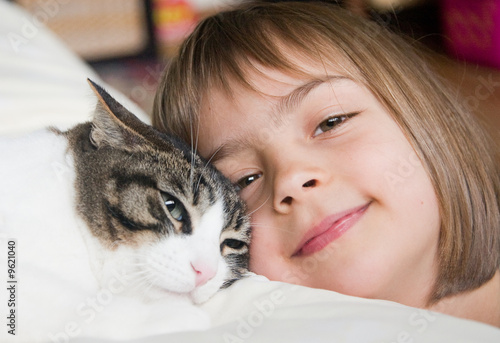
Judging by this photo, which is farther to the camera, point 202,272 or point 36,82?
point 36,82

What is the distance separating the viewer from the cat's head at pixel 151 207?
78cm

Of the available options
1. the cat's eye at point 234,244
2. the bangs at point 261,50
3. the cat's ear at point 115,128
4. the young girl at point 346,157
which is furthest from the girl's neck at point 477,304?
the cat's ear at point 115,128

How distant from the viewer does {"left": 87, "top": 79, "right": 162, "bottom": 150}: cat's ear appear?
833 mm

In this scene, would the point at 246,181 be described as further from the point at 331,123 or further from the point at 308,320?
the point at 308,320

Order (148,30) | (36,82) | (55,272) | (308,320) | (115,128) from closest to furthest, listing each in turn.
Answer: (308,320) < (55,272) < (115,128) < (36,82) < (148,30)

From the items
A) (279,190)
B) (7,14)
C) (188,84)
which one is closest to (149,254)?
(279,190)

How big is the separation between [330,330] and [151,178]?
0.41m

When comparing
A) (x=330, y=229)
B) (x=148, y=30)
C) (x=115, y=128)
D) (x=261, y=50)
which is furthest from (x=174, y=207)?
(x=148, y=30)

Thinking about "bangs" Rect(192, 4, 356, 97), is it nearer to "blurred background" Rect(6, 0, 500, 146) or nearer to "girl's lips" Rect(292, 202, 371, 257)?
"girl's lips" Rect(292, 202, 371, 257)

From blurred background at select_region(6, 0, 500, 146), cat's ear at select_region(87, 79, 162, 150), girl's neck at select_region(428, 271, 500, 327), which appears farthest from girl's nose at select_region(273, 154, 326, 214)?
blurred background at select_region(6, 0, 500, 146)

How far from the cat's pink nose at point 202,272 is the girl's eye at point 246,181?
29cm

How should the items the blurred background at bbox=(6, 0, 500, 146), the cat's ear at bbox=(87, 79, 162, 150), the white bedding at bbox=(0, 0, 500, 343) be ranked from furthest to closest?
the blurred background at bbox=(6, 0, 500, 146), the cat's ear at bbox=(87, 79, 162, 150), the white bedding at bbox=(0, 0, 500, 343)

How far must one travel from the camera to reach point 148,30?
2.79 m

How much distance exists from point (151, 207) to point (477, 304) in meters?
0.78
